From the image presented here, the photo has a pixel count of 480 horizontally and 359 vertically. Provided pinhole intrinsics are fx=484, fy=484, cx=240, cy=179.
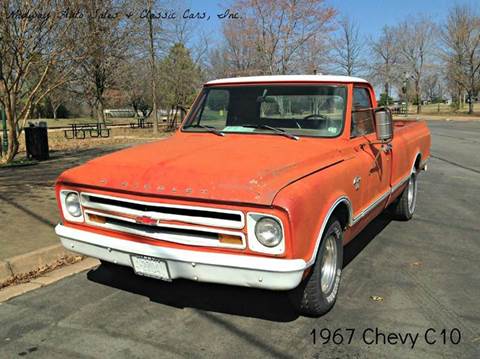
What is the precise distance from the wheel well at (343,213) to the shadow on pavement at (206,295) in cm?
76

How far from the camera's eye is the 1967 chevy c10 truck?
3.01 m

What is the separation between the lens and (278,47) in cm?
2227

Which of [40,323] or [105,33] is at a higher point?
[105,33]

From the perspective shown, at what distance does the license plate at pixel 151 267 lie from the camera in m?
3.25

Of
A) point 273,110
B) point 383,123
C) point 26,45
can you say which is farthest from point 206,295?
point 26,45

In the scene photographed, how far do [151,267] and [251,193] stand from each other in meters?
0.91

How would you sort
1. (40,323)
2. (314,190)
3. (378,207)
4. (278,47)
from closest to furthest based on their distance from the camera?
(314,190) → (40,323) → (378,207) → (278,47)

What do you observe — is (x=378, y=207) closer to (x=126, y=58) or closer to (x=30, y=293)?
(x=30, y=293)

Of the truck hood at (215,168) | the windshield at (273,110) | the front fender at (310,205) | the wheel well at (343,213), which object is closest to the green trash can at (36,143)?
the windshield at (273,110)

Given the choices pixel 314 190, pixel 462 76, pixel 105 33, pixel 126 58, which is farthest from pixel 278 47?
pixel 462 76

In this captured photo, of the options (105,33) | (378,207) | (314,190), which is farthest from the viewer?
(105,33)

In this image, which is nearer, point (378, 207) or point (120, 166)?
point (120, 166)

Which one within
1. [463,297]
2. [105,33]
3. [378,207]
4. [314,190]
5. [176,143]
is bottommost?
[463,297]

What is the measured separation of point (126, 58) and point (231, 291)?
69.1ft
